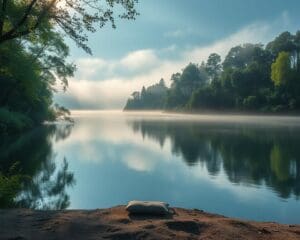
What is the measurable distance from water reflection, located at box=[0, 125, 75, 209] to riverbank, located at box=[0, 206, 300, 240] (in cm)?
373

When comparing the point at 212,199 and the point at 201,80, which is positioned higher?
the point at 201,80

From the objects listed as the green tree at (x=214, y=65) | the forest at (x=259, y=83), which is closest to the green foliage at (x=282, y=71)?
the forest at (x=259, y=83)

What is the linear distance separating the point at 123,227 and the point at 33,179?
14.3m

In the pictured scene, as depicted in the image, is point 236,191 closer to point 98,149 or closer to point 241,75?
point 98,149

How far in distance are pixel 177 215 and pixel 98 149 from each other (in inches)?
1143

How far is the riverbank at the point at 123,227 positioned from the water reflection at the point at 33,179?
12.2 feet

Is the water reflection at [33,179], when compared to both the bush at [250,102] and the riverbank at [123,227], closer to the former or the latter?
the riverbank at [123,227]

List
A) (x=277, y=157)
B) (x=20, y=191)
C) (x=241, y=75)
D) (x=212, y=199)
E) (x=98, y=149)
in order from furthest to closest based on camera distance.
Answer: (x=241, y=75), (x=98, y=149), (x=277, y=157), (x=20, y=191), (x=212, y=199)

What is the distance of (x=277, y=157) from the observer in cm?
3016

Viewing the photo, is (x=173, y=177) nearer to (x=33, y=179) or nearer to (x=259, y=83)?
(x=33, y=179)

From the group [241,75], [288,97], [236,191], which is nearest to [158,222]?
[236,191]

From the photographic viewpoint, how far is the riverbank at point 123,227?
27.5 ft

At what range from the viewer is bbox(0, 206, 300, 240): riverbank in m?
8.38

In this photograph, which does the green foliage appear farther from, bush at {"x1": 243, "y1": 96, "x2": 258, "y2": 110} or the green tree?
the green tree
